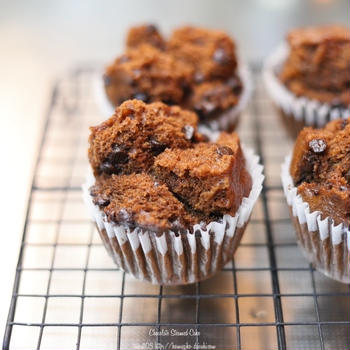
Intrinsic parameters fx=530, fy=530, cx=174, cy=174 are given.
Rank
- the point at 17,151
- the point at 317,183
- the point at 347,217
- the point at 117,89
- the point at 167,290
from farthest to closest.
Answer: the point at 17,151 < the point at 117,89 < the point at 167,290 < the point at 317,183 < the point at 347,217

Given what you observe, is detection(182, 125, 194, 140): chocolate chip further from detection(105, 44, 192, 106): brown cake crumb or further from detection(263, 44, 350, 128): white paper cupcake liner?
detection(263, 44, 350, 128): white paper cupcake liner

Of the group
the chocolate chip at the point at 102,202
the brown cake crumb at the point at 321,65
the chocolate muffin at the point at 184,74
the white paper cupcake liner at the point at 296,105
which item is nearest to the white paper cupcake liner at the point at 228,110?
the chocolate muffin at the point at 184,74

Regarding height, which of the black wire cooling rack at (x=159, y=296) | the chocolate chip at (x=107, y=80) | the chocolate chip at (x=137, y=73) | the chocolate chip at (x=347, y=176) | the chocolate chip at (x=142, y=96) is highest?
the chocolate chip at (x=137, y=73)

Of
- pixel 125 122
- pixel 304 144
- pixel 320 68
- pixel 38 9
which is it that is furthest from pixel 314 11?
pixel 125 122

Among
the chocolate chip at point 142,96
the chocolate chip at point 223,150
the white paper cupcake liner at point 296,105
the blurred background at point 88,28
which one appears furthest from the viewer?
the blurred background at point 88,28

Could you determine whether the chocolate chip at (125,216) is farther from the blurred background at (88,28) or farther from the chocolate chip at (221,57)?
the blurred background at (88,28)

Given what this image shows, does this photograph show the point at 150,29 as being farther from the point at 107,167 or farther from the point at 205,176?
the point at 205,176

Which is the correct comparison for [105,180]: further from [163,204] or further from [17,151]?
[17,151]
